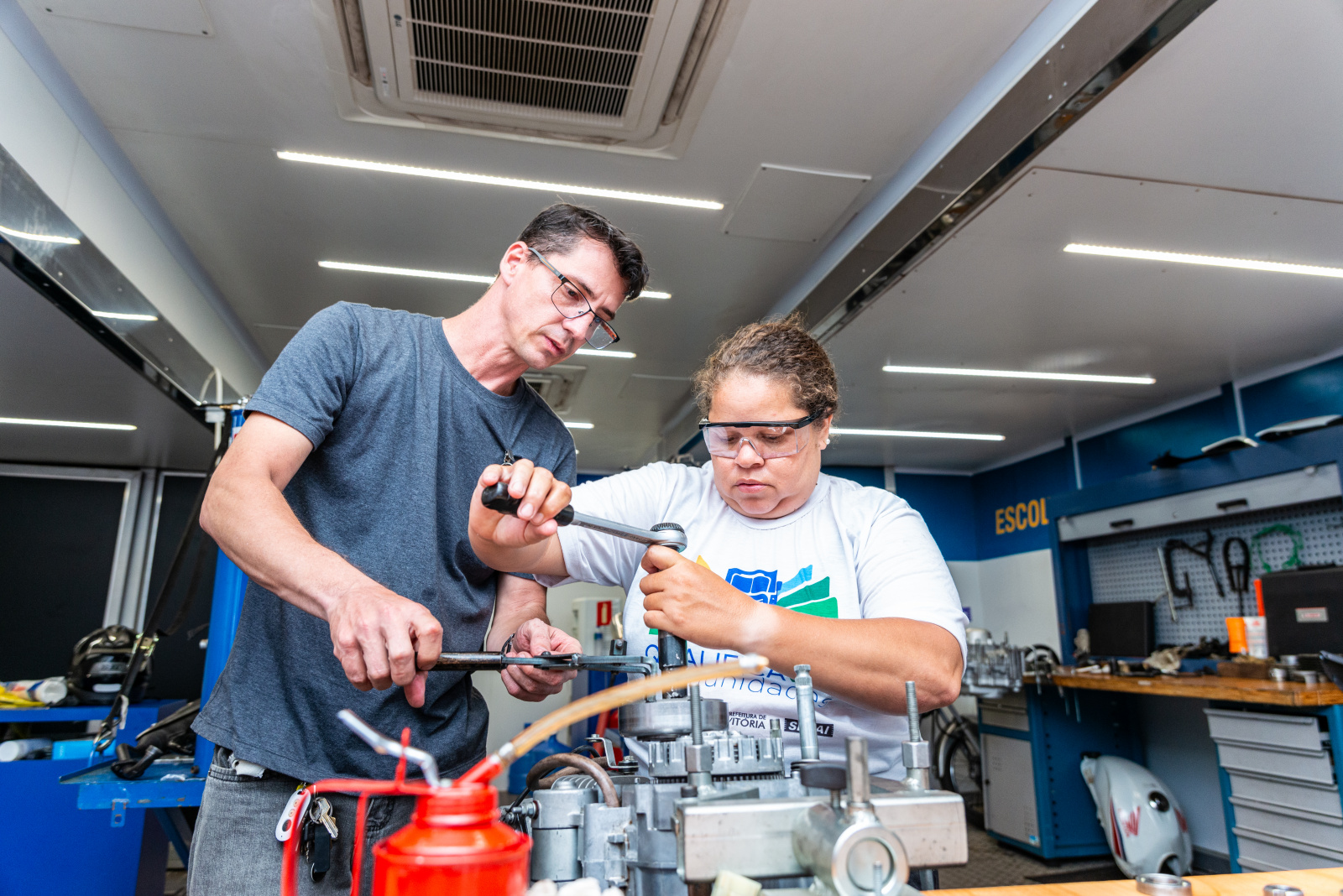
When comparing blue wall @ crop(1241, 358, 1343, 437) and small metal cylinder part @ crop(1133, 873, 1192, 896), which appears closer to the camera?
small metal cylinder part @ crop(1133, 873, 1192, 896)

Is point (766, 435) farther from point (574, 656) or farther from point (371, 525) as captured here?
point (371, 525)

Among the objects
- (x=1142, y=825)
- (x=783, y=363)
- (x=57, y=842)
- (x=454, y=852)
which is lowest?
(x=1142, y=825)

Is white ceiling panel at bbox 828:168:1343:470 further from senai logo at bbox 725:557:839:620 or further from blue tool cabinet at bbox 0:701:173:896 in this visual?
blue tool cabinet at bbox 0:701:173:896

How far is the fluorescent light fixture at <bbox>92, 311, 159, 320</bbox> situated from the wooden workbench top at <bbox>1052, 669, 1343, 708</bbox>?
4.62 meters

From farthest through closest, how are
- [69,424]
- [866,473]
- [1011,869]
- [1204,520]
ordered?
1. [866,473]
2. [69,424]
3. [1204,520]
4. [1011,869]

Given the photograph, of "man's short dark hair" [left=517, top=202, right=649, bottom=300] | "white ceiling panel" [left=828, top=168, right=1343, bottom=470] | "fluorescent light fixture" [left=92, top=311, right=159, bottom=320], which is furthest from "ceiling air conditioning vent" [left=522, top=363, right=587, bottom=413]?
"man's short dark hair" [left=517, top=202, right=649, bottom=300]

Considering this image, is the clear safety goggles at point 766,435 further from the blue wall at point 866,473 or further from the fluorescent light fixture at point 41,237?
the blue wall at point 866,473

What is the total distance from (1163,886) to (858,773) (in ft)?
1.58

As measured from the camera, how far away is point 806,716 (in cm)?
80

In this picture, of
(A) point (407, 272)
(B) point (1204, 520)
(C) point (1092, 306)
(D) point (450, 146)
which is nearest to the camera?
(D) point (450, 146)

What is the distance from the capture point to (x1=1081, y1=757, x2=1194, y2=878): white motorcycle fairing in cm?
392

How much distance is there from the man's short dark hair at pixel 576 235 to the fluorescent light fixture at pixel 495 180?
1.65 meters

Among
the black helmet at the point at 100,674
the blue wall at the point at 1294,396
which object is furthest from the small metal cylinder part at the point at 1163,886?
the blue wall at the point at 1294,396

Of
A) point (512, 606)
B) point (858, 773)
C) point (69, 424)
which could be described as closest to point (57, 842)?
point (512, 606)
